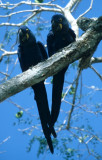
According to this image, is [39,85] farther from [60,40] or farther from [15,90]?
[15,90]

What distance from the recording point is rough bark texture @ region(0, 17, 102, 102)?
2.03 metres

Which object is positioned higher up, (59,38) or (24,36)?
(24,36)

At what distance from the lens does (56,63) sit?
2217mm

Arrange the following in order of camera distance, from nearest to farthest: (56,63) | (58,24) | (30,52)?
(56,63)
(58,24)
(30,52)

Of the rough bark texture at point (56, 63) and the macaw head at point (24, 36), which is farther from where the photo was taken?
the macaw head at point (24, 36)

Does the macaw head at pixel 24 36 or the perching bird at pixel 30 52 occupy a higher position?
the macaw head at pixel 24 36

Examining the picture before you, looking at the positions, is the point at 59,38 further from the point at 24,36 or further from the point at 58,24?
the point at 24,36

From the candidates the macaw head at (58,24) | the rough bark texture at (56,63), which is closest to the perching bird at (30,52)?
the macaw head at (58,24)

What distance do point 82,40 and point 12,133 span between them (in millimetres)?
7012

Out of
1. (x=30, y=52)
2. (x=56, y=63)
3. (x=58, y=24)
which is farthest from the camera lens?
(x=30, y=52)

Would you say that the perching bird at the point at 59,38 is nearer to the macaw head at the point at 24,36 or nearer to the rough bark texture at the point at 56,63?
the macaw head at the point at 24,36

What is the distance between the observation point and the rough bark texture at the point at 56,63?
2033mm

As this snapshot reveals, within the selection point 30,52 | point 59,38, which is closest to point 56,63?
point 59,38

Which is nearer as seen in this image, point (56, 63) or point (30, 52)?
point (56, 63)
